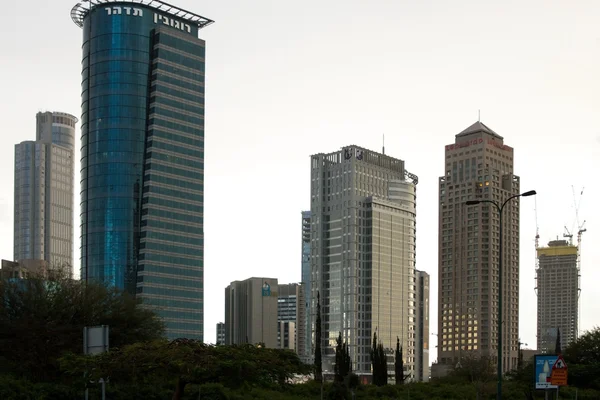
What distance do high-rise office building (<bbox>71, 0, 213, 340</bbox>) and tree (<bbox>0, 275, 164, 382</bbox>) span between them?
4299 inches

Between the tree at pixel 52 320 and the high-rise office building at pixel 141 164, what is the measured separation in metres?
109

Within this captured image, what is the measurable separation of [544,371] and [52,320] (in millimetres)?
37511

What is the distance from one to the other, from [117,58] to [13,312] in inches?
5103

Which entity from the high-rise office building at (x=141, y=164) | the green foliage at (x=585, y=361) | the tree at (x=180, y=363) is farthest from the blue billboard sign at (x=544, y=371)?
the high-rise office building at (x=141, y=164)

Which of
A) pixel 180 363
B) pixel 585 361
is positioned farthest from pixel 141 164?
pixel 180 363

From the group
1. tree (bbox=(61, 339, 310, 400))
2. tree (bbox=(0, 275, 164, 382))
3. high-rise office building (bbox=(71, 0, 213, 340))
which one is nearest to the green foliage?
tree (bbox=(0, 275, 164, 382))

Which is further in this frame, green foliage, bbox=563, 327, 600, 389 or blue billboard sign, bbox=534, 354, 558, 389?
green foliage, bbox=563, 327, 600, 389

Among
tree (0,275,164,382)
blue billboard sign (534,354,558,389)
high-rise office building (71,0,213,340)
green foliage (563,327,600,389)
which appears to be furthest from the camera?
high-rise office building (71,0,213,340)

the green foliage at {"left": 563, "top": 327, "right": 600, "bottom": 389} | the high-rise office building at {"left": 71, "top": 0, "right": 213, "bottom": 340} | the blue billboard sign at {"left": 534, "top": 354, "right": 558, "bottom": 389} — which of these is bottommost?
the green foliage at {"left": 563, "top": 327, "right": 600, "bottom": 389}

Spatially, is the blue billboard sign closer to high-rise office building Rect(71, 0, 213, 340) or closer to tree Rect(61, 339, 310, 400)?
tree Rect(61, 339, 310, 400)

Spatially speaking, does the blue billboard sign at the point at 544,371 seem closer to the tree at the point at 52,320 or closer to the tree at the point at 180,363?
the tree at the point at 180,363

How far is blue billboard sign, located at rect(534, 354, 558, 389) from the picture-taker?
142 ft

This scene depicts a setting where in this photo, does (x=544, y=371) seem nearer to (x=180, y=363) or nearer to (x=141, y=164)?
(x=180, y=363)

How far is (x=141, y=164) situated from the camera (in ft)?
616
